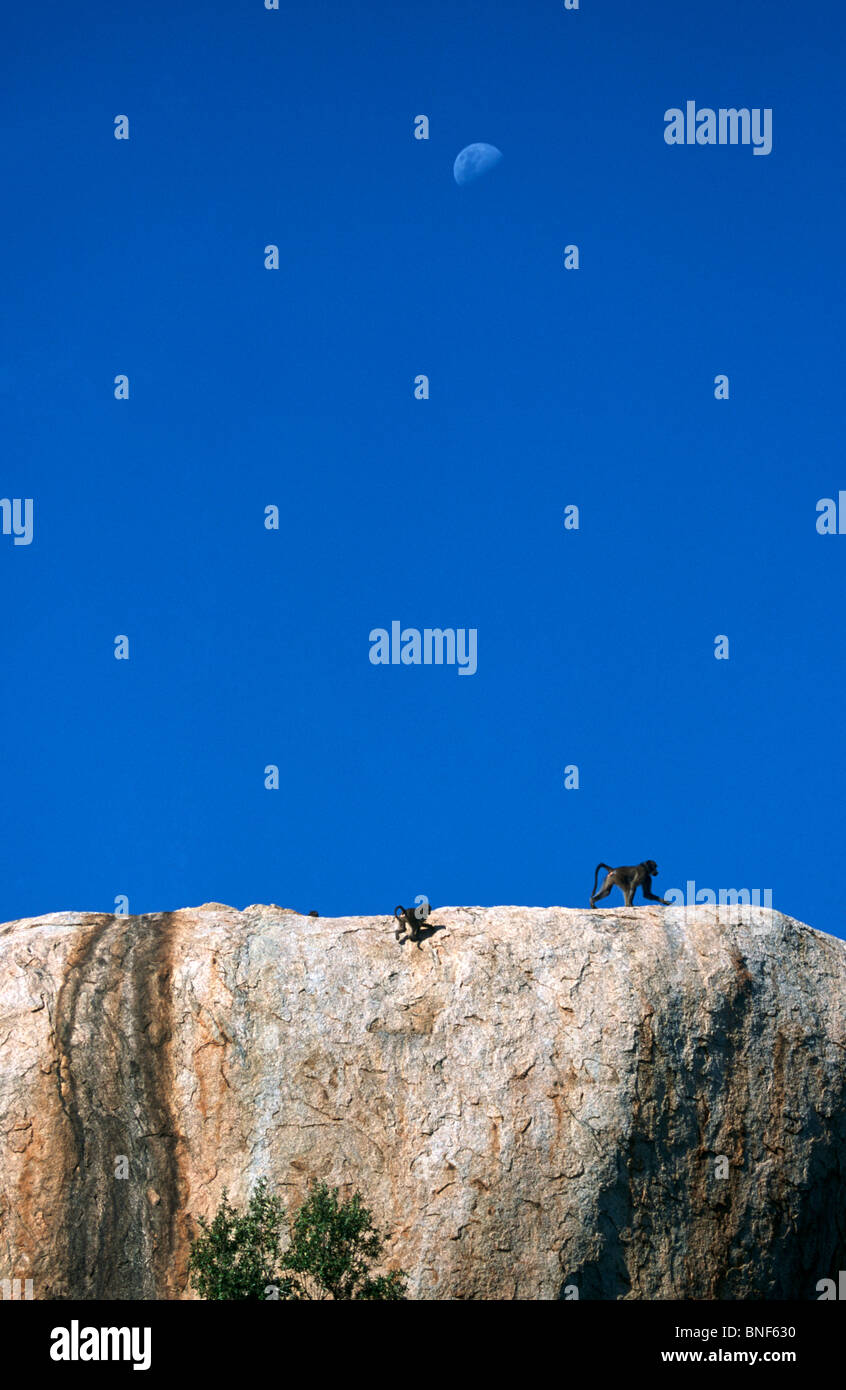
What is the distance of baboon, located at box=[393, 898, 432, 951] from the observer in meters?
32.7

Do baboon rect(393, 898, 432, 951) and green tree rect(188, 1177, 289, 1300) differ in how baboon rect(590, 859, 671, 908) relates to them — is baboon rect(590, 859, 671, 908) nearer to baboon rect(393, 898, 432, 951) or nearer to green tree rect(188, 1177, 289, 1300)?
baboon rect(393, 898, 432, 951)

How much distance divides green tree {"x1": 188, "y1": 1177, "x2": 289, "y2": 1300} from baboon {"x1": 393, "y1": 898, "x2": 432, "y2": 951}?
6.44 meters

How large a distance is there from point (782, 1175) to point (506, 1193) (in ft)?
21.5

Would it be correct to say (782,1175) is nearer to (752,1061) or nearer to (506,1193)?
(752,1061)

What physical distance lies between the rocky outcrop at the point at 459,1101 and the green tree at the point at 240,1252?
3.26 ft

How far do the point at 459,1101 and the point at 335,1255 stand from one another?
4.36 metres

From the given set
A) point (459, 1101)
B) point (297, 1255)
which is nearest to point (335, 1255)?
point (297, 1255)

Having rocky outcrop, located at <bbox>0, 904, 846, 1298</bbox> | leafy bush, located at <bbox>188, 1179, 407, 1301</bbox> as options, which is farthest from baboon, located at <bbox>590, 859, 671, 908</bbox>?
leafy bush, located at <bbox>188, 1179, 407, 1301</bbox>

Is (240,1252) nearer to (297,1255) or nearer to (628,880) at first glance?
(297,1255)

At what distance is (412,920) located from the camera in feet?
108
